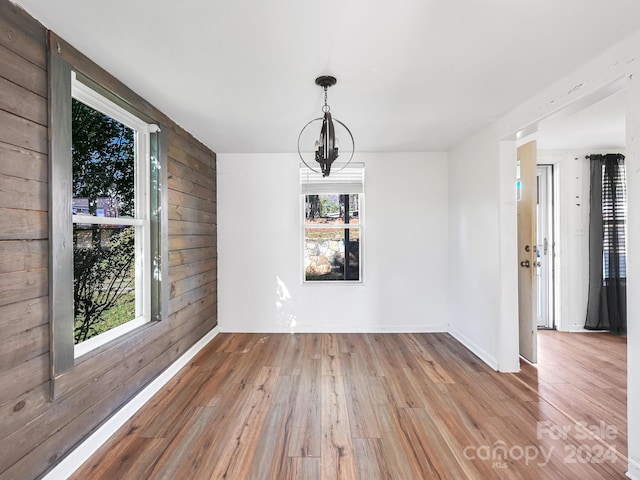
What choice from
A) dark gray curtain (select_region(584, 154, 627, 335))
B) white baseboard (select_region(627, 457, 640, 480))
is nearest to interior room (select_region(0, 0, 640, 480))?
white baseboard (select_region(627, 457, 640, 480))

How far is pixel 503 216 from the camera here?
288cm

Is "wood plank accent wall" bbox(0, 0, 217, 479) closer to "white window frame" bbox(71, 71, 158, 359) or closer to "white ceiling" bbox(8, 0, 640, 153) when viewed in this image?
"white ceiling" bbox(8, 0, 640, 153)

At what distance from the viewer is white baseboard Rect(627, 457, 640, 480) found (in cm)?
160

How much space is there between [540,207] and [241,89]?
4.10 metres

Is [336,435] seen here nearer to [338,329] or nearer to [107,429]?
[107,429]

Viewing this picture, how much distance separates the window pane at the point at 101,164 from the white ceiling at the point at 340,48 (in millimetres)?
336

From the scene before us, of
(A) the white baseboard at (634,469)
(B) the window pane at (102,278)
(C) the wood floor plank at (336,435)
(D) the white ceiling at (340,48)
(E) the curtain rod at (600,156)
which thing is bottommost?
(C) the wood floor plank at (336,435)

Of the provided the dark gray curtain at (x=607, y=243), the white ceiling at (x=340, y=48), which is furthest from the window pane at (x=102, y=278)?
the dark gray curtain at (x=607, y=243)

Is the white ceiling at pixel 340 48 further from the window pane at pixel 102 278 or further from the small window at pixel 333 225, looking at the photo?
the small window at pixel 333 225

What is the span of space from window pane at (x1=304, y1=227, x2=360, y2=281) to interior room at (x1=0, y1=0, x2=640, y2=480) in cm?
3

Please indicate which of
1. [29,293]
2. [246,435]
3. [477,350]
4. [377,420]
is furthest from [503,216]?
[29,293]

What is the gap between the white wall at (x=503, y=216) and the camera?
1.65 m

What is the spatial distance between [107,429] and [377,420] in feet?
5.80

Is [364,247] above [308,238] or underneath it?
underneath
